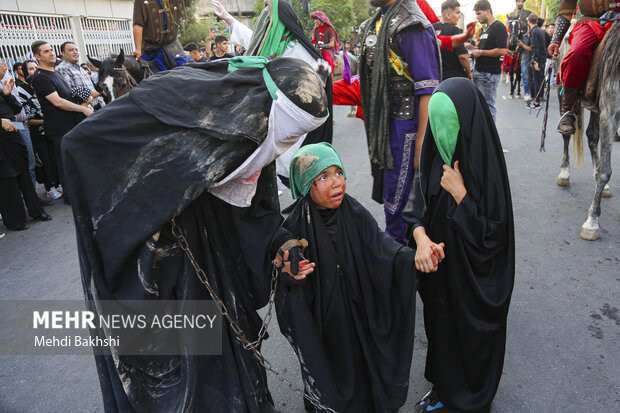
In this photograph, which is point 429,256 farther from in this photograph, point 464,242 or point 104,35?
point 104,35

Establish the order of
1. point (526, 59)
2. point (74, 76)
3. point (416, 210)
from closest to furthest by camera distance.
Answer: point (416, 210)
point (74, 76)
point (526, 59)

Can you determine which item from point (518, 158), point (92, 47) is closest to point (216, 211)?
point (518, 158)

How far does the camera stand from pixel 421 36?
2.95 m

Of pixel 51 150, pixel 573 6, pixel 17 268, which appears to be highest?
pixel 573 6

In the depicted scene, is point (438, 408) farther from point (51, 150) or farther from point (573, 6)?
point (51, 150)

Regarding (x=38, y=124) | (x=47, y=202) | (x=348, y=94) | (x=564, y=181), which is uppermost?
(x=348, y=94)

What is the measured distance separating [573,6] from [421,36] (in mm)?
3577

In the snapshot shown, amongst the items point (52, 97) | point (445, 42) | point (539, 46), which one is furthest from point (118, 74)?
point (539, 46)

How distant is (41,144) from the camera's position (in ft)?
22.9

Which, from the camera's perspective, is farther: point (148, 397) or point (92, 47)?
point (92, 47)

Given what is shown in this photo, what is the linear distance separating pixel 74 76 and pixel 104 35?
451 inches

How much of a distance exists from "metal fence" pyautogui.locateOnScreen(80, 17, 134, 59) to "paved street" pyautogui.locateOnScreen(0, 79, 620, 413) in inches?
481

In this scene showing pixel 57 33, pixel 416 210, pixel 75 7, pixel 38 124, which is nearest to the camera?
pixel 416 210

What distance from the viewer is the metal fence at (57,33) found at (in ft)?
39.1
